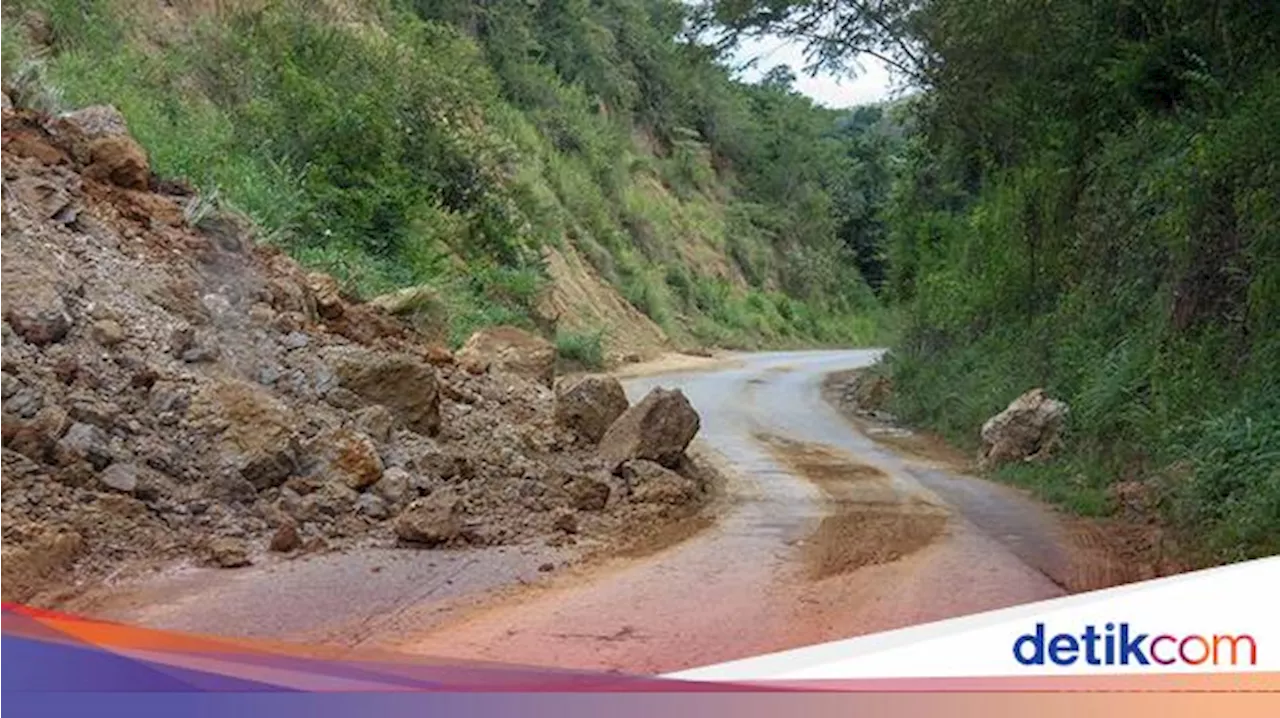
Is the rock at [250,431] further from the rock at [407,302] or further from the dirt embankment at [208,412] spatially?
the rock at [407,302]

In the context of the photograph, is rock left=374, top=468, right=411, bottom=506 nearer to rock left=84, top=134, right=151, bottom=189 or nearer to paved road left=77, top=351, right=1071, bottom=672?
paved road left=77, top=351, right=1071, bottom=672

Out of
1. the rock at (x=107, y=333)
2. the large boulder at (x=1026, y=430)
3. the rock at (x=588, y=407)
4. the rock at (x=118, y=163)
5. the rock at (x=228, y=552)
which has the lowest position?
the large boulder at (x=1026, y=430)

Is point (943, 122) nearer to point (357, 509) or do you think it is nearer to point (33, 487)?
point (357, 509)

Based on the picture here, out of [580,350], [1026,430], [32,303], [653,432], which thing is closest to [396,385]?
[653,432]

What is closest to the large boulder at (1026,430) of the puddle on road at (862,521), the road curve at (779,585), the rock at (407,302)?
the puddle on road at (862,521)

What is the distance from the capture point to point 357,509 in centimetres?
591

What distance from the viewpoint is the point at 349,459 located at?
6.36 m

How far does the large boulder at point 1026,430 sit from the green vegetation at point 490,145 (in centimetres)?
517

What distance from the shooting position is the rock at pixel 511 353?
10359 mm

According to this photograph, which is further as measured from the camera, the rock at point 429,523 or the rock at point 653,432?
the rock at point 653,432

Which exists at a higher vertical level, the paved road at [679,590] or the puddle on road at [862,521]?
the paved road at [679,590]

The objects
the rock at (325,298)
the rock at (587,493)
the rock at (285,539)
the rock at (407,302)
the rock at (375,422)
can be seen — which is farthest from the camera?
the rock at (407,302)

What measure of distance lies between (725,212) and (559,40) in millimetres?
7976

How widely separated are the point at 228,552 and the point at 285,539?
0.46 m
